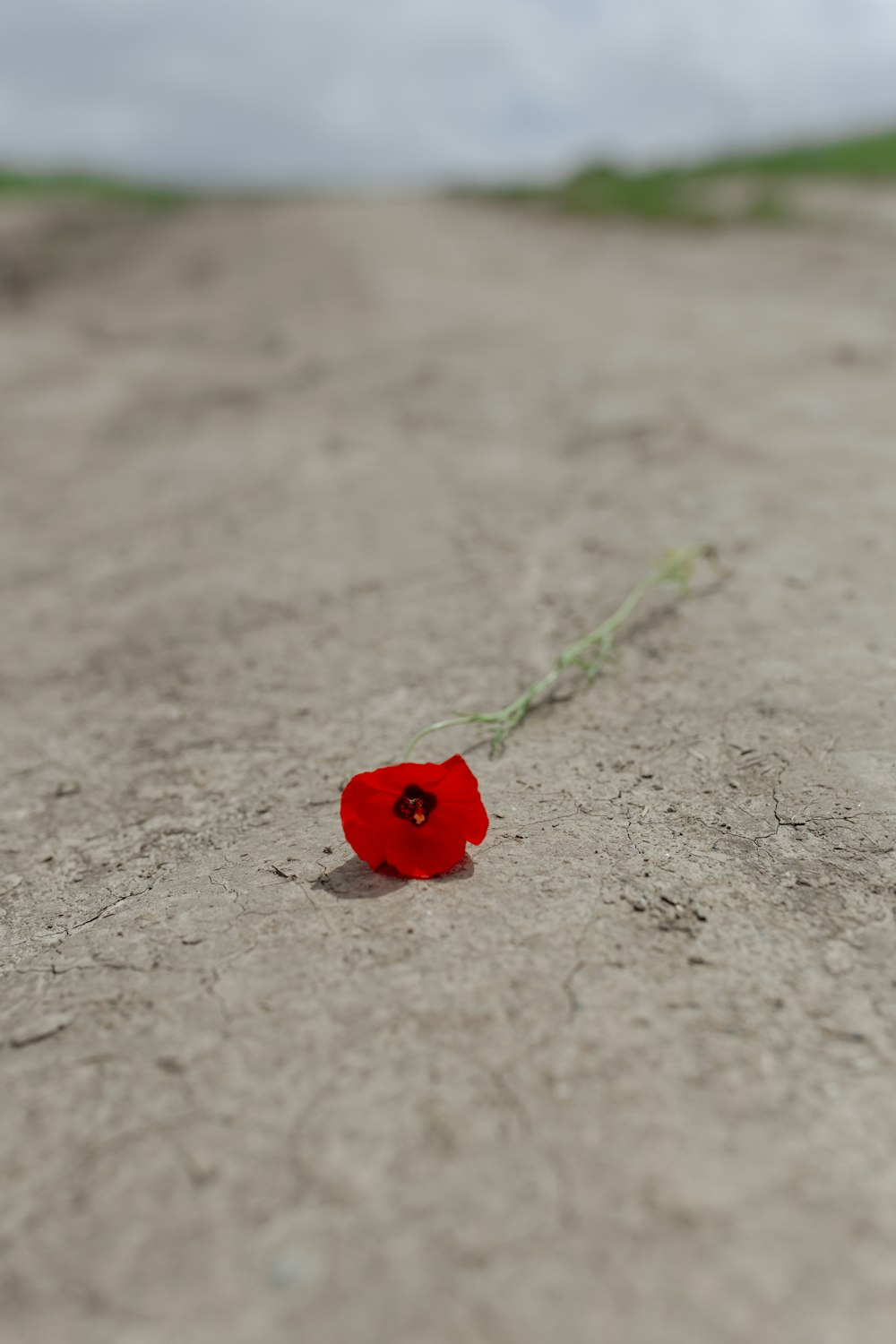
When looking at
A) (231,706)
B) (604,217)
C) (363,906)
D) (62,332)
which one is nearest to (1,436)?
(62,332)

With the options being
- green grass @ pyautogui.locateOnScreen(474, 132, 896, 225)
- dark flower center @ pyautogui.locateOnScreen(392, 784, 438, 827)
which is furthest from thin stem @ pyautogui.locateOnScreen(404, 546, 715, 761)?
green grass @ pyautogui.locateOnScreen(474, 132, 896, 225)

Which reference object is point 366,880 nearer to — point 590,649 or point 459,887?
point 459,887

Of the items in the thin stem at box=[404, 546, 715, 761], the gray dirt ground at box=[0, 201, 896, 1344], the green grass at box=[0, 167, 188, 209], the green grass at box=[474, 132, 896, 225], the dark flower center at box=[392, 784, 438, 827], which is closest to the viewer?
the gray dirt ground at box=[0, 201, 896, 1344]

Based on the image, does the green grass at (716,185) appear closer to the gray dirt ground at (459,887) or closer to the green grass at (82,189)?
the green grass at (82,189)

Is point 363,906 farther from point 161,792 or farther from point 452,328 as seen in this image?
point 452,328

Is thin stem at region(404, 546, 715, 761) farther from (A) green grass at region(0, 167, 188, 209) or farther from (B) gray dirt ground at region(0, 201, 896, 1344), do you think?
(A) green grass at region(0, 167, 188, 209)

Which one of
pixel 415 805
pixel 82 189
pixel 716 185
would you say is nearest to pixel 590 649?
pixel 415 805
